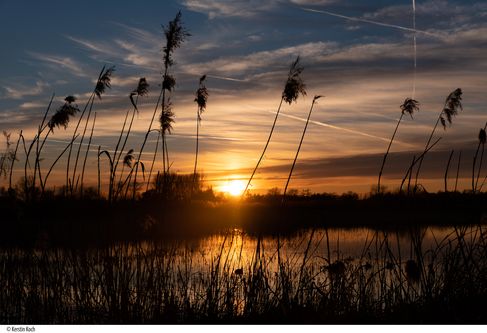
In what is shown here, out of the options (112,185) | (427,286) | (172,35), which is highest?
(172,35)

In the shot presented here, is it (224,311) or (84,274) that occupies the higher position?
(84,274)

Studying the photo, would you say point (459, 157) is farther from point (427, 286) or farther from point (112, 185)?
point (112, 185)

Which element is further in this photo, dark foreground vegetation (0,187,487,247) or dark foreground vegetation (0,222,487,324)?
dark foreground vegetation (0,187,487,247)

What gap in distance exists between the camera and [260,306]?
591cm

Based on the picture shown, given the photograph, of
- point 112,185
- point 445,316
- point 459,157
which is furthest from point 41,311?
point 459,157

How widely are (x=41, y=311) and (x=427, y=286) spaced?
3979 mm

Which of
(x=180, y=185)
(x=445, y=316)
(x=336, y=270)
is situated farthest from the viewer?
(x=180, y=185)

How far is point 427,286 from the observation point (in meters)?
5.29

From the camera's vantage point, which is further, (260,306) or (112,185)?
(260,306)

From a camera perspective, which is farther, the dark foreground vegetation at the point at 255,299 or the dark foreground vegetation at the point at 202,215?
the dark foreground vegetation at the point at 202,215

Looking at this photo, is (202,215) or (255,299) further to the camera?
(202,215)
